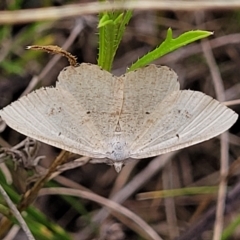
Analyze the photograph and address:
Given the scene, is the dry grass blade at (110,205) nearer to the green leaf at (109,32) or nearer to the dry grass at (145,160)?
the dry grass at (145,160)

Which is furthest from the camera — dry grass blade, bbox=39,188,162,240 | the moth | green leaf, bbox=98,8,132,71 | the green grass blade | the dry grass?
the dry grass

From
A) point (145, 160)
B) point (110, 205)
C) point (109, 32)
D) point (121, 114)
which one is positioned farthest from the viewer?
point (145, 160)

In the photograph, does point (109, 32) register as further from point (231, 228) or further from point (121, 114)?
point (231, 228)

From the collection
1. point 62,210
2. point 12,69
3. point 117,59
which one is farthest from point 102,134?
point 117,59

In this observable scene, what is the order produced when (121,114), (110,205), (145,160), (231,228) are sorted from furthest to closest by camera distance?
(145,160), (110,205), (231,228), (121,114)

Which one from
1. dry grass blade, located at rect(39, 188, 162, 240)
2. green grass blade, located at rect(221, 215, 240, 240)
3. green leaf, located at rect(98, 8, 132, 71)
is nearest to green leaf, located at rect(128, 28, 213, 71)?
green leaf, located at rect(98, 8, 132, 71)

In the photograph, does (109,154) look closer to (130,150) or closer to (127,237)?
(130,150)

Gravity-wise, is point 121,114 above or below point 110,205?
above

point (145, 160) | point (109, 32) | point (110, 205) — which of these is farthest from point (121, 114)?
point (145, 160)

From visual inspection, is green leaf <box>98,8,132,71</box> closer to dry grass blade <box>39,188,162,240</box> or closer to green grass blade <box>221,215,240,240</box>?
green grass blade <box>221,215,240,240</box>

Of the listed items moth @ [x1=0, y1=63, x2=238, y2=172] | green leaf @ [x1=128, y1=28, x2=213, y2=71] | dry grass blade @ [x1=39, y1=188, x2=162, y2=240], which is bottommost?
dry grass blade @ [x1=39, y1=188, x2=162, y2=240]

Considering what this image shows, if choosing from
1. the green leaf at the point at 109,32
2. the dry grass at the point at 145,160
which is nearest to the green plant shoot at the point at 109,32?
the green leaf at the point at 109,32
